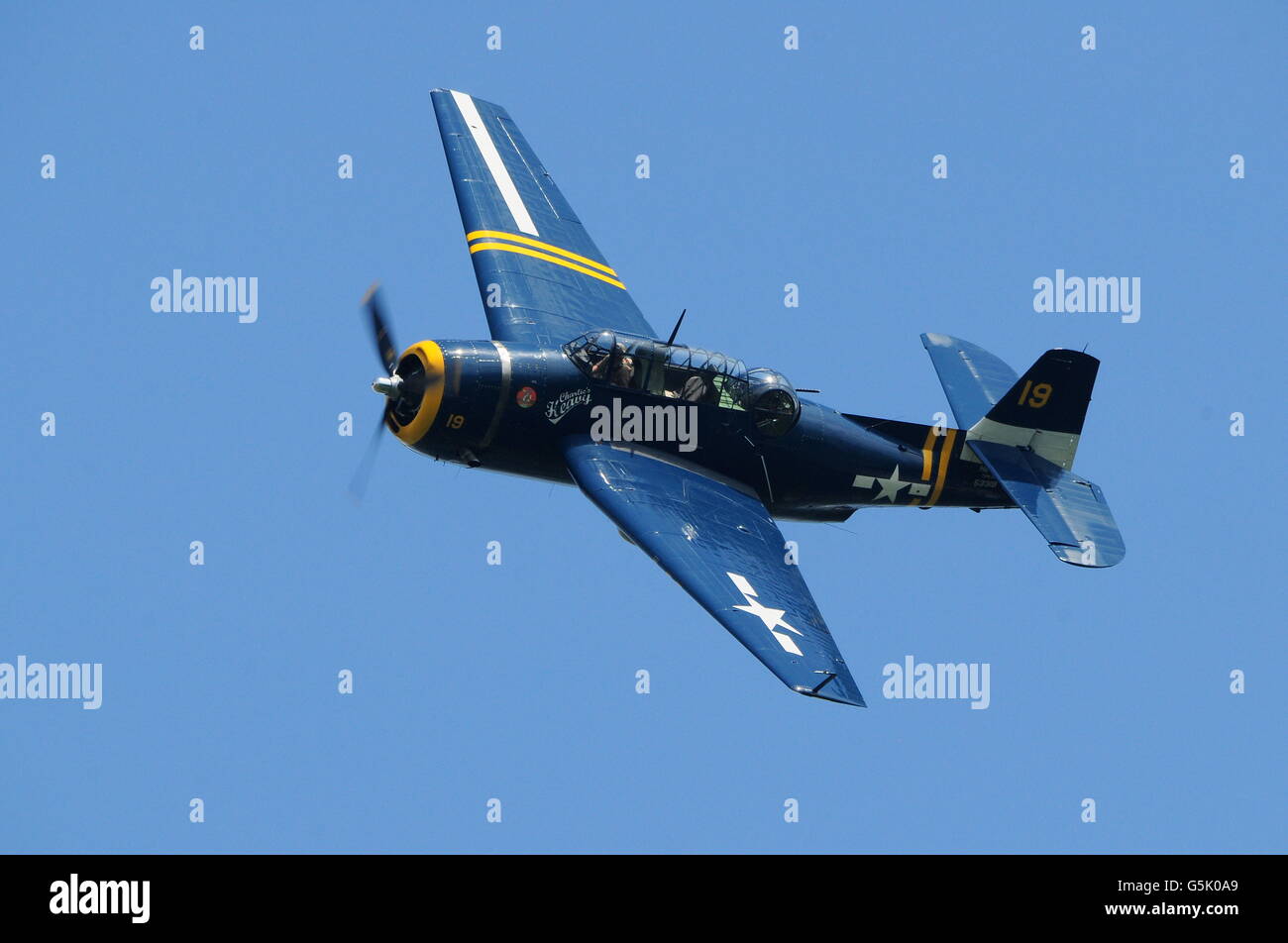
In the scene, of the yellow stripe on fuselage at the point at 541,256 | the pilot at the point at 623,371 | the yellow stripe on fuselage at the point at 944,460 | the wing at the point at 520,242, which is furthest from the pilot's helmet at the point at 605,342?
the yellow stripe on fuselage at the point at 944,460

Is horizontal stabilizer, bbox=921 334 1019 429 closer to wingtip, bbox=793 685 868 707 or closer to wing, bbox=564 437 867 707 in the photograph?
wing, bbox=564 437 867 707

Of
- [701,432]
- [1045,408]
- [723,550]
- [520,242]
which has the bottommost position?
[723,550]

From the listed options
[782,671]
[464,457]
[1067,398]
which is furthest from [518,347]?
[1067,398]

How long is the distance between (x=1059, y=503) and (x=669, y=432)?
6.43 meters

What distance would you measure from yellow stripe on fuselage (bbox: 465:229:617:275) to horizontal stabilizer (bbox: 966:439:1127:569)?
703cm

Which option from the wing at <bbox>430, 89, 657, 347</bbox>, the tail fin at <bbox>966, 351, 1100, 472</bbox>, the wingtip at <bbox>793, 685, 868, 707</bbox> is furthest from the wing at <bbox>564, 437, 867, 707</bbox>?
the tail fin at <bbox>966, 351, 1100, 472</bbox>

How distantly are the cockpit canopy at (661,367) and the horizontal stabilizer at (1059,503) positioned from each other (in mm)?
4554

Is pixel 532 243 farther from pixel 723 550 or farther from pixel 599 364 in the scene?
pixel 723 550

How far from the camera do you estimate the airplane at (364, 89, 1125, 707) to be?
28.4 m

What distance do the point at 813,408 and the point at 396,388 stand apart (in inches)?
266

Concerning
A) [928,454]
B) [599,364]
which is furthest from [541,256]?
[928,454]

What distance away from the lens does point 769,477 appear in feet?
101

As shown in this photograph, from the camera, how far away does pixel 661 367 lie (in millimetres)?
29828

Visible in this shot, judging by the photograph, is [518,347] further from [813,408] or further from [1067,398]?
[1067,398]
